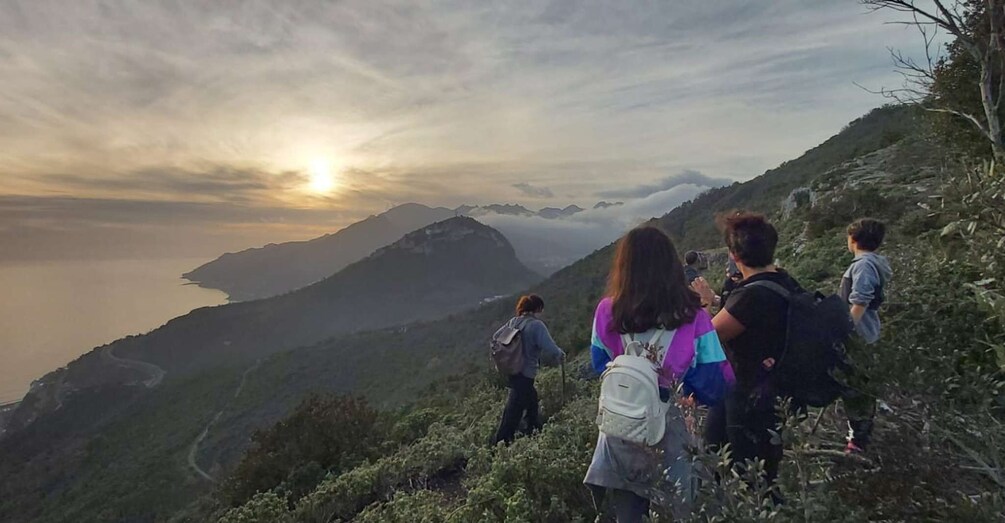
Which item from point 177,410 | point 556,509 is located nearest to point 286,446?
point 556,509

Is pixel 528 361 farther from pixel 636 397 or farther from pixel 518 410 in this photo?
pixel 636 397

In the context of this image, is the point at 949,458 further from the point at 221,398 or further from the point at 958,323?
the point at 221,398

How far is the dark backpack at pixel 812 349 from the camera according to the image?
2016 mm

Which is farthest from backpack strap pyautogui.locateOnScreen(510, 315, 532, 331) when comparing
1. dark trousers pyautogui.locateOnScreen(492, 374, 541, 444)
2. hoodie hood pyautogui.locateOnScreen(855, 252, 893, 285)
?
hoodie hood pyautogui.locateOnScreen(855, 252, 893, 285)

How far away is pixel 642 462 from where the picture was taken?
1.99m

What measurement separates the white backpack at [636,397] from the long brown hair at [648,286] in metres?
0.08

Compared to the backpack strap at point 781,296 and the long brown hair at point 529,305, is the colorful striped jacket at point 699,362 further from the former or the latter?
the long brown hair at point 529,305

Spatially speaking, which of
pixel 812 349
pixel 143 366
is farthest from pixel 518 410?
pixel 143 366

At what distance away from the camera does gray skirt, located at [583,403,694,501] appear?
6.36ft

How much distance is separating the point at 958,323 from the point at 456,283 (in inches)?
5074

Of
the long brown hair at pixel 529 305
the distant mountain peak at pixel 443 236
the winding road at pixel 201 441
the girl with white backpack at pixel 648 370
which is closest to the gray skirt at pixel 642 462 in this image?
the girl with white backpack at pixel 648 370

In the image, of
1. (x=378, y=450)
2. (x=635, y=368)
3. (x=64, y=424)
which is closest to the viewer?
(x=635, y=368)

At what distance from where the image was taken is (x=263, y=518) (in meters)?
4.56

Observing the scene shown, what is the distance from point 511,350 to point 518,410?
0.71 m
